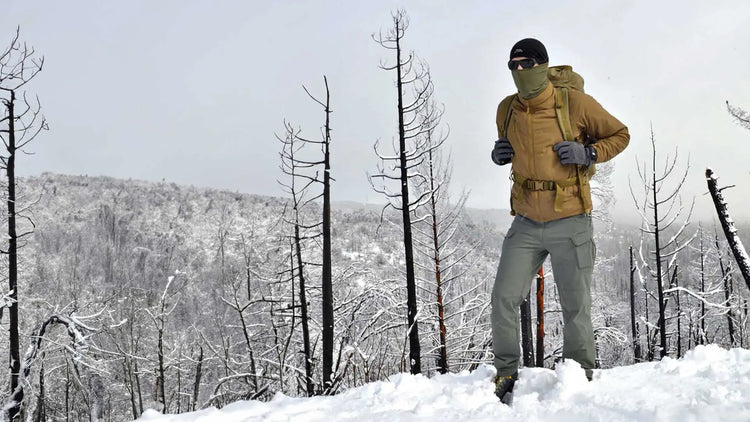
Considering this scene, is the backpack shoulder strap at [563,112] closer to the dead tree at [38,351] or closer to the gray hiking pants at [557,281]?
the gray hiking pants at [557,281]

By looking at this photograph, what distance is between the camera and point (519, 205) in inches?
122

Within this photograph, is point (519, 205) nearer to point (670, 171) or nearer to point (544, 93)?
point (544, 93)

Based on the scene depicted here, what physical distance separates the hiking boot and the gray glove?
1263 millimetres

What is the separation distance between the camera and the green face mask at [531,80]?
2.86 metres

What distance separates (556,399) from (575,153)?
1.31 meters

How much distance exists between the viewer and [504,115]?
10.5ft

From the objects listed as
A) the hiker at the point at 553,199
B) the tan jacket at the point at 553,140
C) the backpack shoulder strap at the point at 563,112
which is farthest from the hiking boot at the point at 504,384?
the backpack shoulder strap at the point at 563,112

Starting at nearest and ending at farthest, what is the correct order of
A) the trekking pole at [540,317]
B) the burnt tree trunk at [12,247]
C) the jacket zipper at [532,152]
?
the jacket zipper at [532,152] → the burnt tree trunk at [12,247] → the trekking pole at [540,317]

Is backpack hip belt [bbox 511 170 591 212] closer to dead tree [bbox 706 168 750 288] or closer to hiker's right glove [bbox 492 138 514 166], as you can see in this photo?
hiker's right glove [bbox 492 138 514 166]

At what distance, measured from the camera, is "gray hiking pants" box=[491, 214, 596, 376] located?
9.64 ft

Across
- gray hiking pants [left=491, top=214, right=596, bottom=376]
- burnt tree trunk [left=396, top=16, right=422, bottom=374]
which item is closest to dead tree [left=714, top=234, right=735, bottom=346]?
burnt tree trunk [left=396, top=16, right=422, bottom=374]

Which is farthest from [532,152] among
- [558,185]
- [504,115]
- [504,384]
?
[504,384]

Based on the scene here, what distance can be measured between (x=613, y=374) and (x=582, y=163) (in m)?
1.26

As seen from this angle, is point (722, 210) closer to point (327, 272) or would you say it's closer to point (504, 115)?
point (504, 115)
